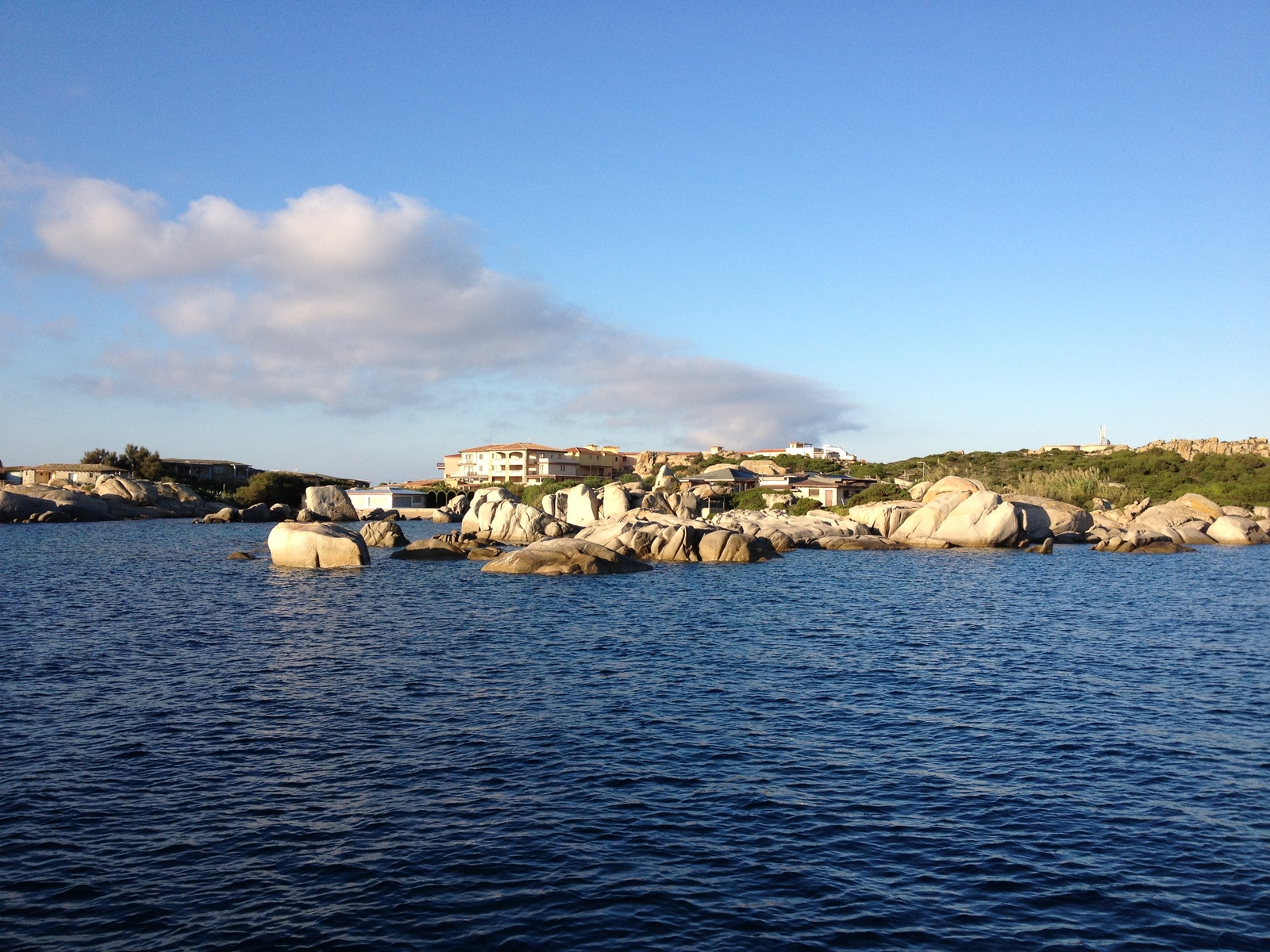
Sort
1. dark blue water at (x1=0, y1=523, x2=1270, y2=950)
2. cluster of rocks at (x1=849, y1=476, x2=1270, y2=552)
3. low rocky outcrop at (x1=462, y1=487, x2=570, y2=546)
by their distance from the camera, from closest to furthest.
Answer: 1. dark blue water at (x1=0, y1=523, x2=1270, y2=950)
2. cluster of rocks at (x1=849, y1=476, x2=1270, y2=552)
3. low rocky outcrop at (x1=462, y1=487, x2=570, y2=546)

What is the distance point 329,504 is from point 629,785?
89867mm

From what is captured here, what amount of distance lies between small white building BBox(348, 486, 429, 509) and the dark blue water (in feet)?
315

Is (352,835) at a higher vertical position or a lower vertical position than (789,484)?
lower

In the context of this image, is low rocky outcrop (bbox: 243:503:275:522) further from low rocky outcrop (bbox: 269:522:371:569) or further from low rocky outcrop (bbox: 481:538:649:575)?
low rocky outcrop (bbox: 481:538:649:575)

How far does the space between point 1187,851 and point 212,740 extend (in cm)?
1538

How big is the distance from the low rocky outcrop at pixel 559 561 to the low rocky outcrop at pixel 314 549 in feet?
23.0

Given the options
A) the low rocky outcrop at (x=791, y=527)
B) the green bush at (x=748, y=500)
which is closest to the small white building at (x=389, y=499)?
the green bush at (x=748, y=500)

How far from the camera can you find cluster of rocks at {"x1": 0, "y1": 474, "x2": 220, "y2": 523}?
321 ft

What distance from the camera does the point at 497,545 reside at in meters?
62.9

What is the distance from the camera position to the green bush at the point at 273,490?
126750 millimetres

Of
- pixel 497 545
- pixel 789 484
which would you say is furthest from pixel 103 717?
pixel 789 484

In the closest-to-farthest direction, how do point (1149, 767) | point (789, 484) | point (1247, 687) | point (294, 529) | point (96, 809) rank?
point (96, 809)
point (1149, 767)
point (1247, 687)
point (294, 529)
point (789, 484)

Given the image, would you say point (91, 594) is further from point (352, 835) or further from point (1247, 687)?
point (1247, 687)

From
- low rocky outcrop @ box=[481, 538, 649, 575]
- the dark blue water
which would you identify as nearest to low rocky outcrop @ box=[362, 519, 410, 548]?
low rocky outcrop @ box=[481, 538, 649, 575]
